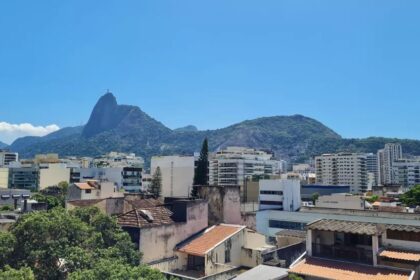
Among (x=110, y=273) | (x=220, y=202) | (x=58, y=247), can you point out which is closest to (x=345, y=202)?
(x=220, y=202)

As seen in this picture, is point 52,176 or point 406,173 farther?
point 406,173

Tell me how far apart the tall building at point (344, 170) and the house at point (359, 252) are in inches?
4535

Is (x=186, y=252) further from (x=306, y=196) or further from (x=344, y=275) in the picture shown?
(x=306, y=196)

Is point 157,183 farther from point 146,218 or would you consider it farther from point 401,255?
point 401,255

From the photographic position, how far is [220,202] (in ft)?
76.4

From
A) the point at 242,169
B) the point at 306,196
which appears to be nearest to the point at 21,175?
the point at 242,169

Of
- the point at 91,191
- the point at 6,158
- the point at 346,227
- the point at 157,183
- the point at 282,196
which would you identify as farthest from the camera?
the point at 6,158

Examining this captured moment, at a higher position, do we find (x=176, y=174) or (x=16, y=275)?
(x=176, y=174)

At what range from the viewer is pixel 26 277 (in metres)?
11.1

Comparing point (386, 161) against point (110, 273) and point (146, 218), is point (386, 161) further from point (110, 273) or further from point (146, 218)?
point (110, 273)

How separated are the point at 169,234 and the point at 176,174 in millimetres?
59140

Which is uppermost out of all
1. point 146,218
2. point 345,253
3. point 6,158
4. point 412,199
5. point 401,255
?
point 6,158

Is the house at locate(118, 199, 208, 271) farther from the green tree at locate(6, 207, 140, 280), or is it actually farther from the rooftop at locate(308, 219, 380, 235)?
the rooftop at locate(308, 219, 380, 235)

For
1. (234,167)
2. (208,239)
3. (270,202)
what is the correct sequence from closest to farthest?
(208,239) → (270,202) → (234,167)
